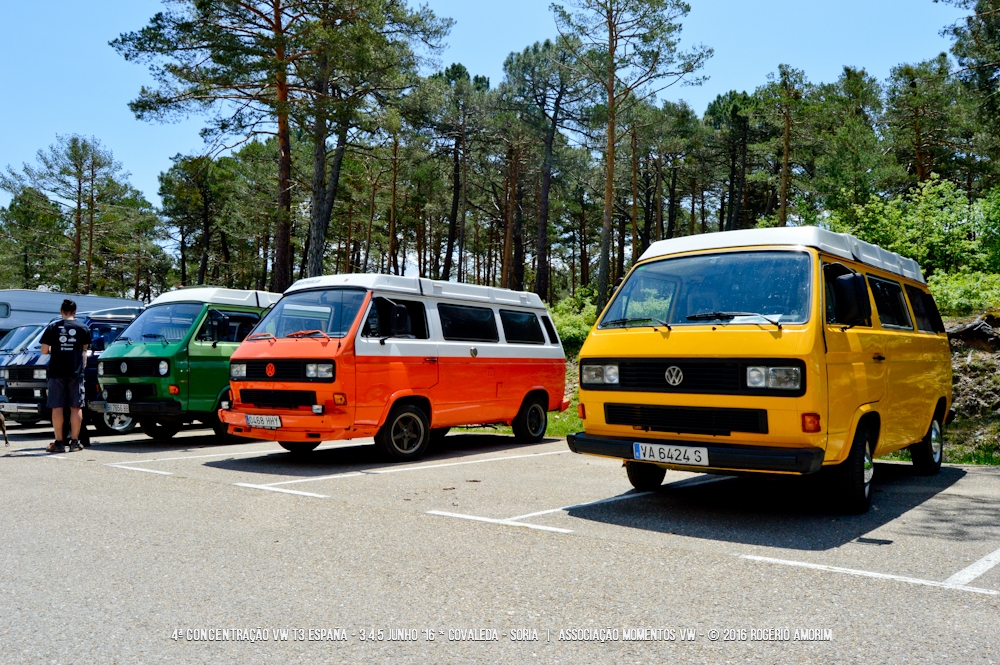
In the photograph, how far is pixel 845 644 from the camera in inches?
141

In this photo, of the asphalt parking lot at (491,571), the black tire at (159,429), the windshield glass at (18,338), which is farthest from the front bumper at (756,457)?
the windshield glass at (18,338)

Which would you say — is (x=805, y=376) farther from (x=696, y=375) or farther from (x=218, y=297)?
(x=218, y=297)

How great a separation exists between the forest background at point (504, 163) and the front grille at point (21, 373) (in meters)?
8.90

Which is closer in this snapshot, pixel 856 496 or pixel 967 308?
pixel 856 496

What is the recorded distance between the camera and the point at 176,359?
12.1 metres

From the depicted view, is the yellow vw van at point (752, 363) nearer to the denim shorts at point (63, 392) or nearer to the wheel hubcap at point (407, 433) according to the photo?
the wheel hubcap at point (407, 433)

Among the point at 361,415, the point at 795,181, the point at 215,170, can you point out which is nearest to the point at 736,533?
the point at 361,415

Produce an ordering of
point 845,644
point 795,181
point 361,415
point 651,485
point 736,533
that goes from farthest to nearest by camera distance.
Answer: point 795,181 < point 361,415 < point 651,485 < point 736,533 < point 845,644

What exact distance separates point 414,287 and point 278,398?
2.29 meters

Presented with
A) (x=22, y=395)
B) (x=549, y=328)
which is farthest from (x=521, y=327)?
(x=22, y=395)

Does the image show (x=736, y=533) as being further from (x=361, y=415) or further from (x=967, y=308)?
(x=967, y=308)

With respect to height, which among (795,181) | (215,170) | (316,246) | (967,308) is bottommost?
(967,308)

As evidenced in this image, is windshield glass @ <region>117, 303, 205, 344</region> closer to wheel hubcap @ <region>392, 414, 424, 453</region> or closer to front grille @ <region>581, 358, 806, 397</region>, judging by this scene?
wheel hubcap @ <region>392, 414, 424, 453</region>

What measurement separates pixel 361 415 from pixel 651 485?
3.52m
